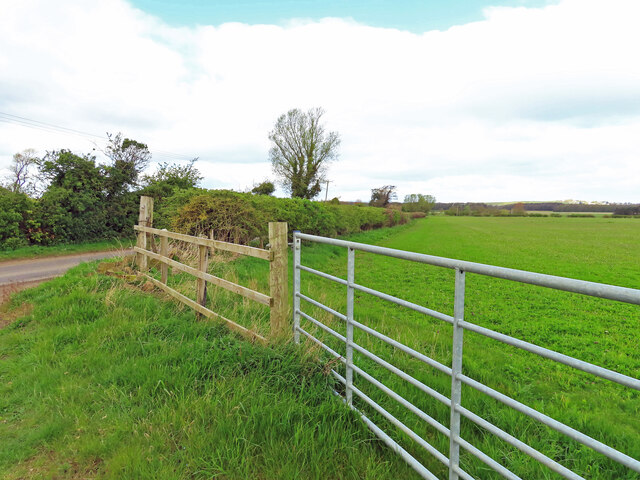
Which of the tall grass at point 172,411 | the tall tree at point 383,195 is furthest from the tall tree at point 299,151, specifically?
the tall grass at point 172,411

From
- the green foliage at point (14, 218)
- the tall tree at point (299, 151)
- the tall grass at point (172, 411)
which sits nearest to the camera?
the tall grass at point (172, 411)

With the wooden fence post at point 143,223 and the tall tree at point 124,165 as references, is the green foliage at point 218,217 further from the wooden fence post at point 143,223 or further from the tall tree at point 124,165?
the tall tree at point 124,165

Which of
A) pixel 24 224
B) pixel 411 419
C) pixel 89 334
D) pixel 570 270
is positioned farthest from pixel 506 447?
pixel 24 224

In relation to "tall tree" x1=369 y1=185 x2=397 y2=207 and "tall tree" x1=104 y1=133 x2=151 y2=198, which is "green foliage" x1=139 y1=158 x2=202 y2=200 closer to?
"tall tree" x1=104 y1=133 x2=151 y2=198

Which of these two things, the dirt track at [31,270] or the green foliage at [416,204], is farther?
the green foliage at [416,204]

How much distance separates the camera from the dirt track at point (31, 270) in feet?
26.3

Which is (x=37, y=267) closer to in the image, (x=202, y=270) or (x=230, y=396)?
(x=202, y=270)

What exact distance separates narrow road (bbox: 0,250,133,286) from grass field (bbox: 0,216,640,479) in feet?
11.6

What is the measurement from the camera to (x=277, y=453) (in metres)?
2.39

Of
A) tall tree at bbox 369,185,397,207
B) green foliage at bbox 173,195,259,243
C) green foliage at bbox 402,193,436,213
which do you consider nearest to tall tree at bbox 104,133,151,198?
green foliage at bbox 173,195,259,243

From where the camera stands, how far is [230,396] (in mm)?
2967

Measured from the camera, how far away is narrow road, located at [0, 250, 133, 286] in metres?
8.96

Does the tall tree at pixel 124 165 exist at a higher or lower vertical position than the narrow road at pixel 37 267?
higher

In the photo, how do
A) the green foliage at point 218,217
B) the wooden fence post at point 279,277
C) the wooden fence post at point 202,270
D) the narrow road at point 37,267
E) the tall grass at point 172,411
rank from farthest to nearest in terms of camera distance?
the green foliage at point 218,217
the narrow road at point 37,267
the wooden fence post at point 202,270
the wooden fence post at point 279,277
the tall grass at point 172,411
